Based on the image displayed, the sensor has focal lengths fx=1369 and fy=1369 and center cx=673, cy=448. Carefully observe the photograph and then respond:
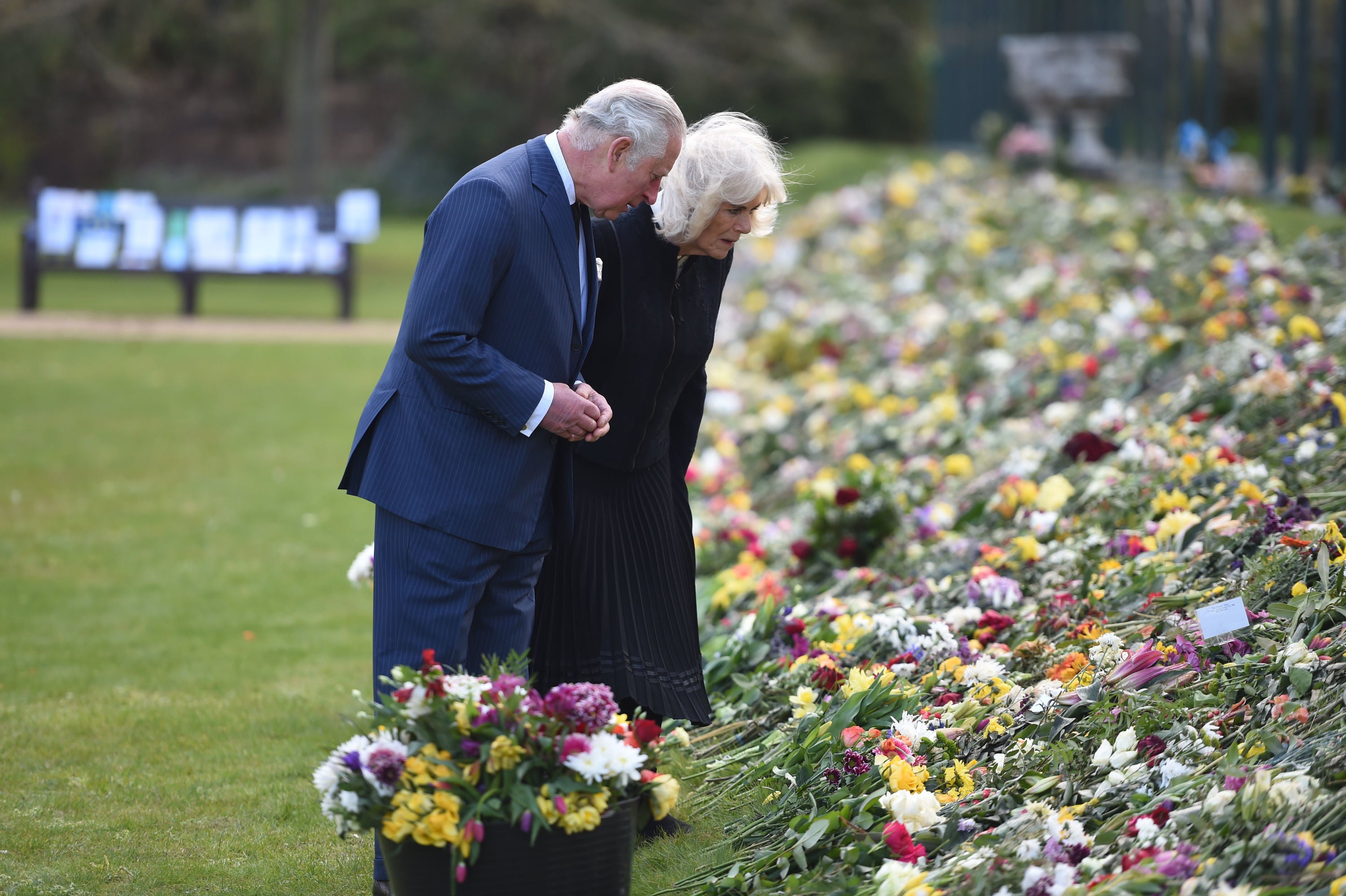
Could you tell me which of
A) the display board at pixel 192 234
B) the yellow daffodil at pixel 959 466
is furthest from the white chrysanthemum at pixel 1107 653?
the display board at pixel 192 234

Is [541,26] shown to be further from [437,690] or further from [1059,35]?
[437,690]

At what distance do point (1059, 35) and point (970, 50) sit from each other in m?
8.35

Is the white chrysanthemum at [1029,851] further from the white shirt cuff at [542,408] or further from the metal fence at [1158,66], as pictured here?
the metal fence at [1158,66]

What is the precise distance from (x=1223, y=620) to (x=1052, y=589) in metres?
0.94

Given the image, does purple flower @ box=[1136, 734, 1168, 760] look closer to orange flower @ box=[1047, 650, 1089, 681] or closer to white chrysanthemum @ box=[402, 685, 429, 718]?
orange flower @ box=[1047, 650, 1089, 681]

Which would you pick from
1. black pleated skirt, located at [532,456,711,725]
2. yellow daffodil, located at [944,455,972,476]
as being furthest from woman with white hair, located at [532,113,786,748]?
yellow daffodil, located at [944,455,972,476]

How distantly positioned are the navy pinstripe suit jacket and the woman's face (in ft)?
1.38

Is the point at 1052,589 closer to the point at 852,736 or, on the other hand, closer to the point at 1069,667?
the point at 1069,667

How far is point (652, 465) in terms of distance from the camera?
11.2ft

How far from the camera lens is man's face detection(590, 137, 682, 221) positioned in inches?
112

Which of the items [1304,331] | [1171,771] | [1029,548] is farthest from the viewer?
[1304,331]

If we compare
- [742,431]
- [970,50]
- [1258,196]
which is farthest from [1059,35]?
[742,431]

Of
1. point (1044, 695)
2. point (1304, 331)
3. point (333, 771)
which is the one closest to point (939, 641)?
point (1044, 695)

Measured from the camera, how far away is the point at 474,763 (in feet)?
7.86
